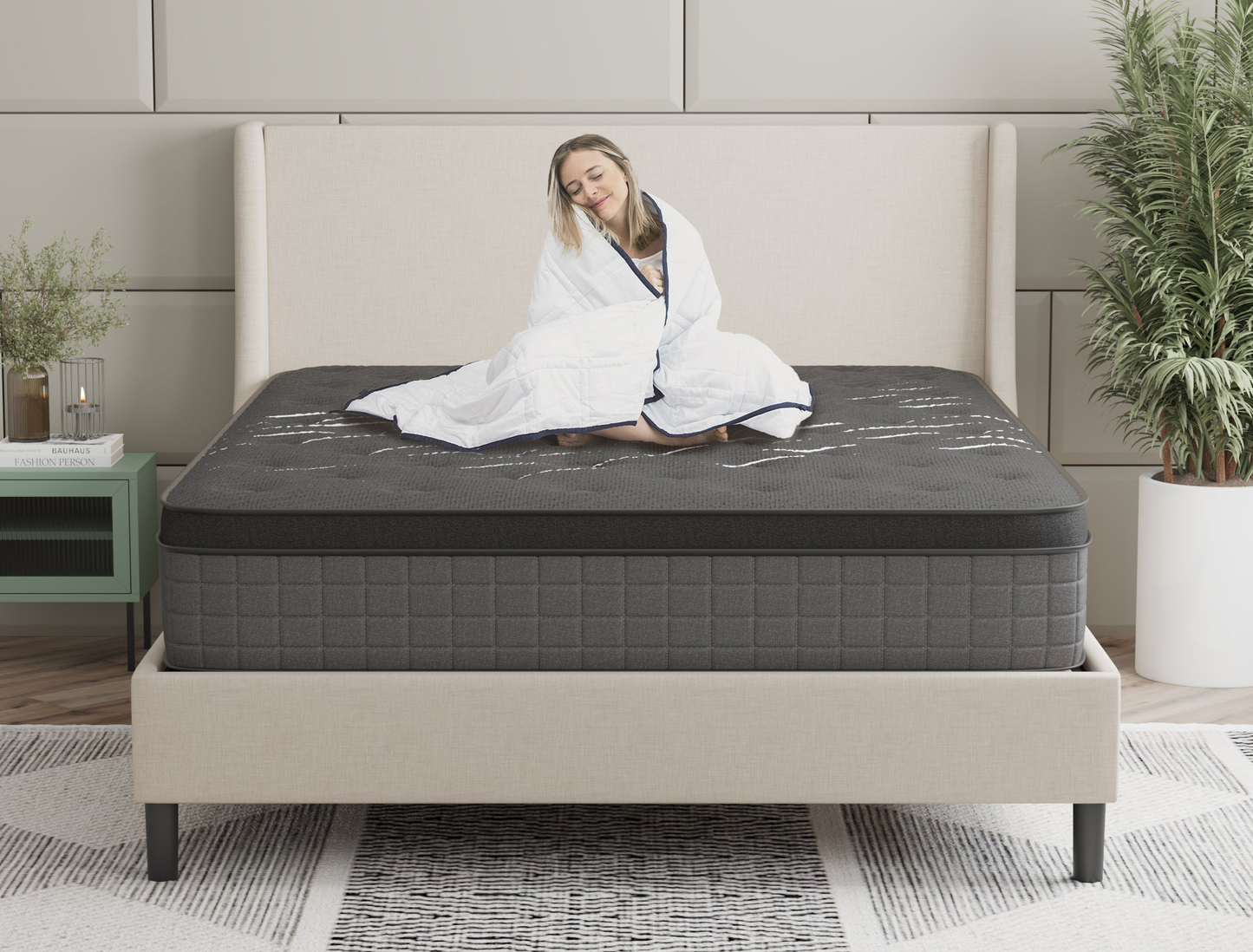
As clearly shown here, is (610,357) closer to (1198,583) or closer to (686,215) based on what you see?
(686,215)

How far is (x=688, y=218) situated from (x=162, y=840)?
1749mm

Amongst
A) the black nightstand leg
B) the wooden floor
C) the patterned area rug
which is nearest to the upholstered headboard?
the black nightstand leg

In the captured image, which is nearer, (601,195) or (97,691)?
(97,691)

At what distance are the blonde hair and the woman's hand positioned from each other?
0.11 meters

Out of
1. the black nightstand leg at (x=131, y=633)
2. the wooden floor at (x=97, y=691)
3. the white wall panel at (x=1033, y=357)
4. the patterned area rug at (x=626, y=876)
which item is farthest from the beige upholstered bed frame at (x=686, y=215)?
the patterned area rug at (x=626, y=876)

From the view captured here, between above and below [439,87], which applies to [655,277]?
below

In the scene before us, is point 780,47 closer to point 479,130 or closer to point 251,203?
point 479,130

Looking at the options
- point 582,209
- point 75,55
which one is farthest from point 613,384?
point 75,55

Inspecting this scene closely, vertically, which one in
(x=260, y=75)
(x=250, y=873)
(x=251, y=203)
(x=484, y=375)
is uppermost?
(x=260, y=75)

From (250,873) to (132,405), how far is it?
1528 mm

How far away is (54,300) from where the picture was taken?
9.30 feet

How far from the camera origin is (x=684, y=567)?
1835mm

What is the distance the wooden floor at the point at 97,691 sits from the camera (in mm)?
2588

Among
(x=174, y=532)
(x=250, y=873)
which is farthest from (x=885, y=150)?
(x=250, y=873)
